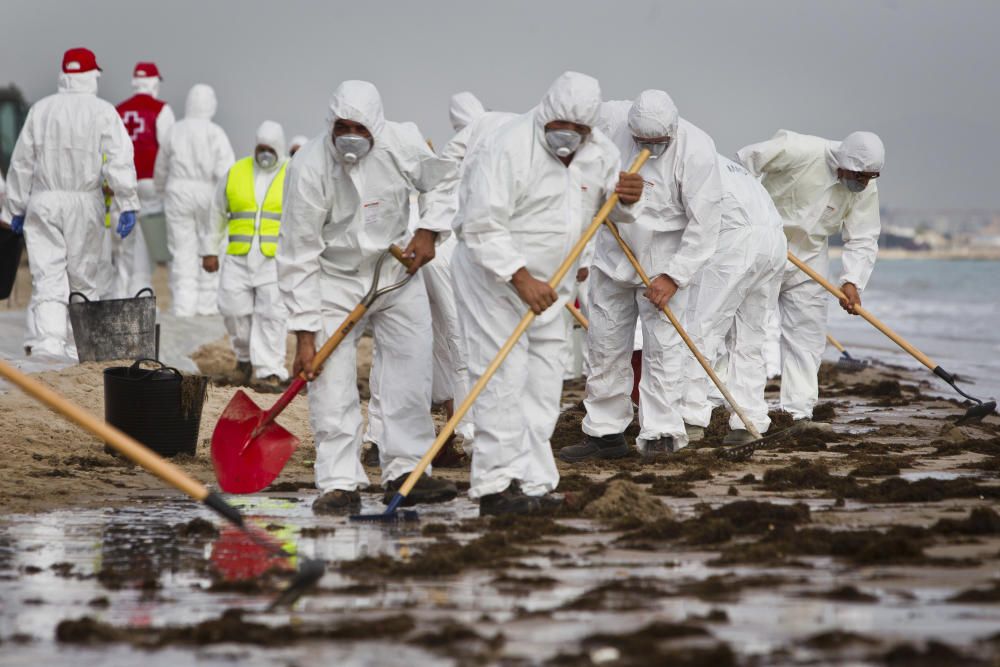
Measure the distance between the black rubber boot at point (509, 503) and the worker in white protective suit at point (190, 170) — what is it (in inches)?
438

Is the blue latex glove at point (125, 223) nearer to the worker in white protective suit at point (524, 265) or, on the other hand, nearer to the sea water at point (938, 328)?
the worker in white protective suit at point (524, 265)

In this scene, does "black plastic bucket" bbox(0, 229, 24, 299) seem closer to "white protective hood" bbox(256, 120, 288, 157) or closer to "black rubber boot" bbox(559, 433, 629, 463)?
"white protective hood" bbox(256, 120, 288, 157)

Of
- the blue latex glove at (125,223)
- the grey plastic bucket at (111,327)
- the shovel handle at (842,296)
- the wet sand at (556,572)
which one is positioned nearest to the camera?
the wet sand at (556,572)

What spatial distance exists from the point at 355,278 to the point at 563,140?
1.21 metres

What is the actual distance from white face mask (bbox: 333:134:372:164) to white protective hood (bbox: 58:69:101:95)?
21.9 ft

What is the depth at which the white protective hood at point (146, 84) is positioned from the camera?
711 inches

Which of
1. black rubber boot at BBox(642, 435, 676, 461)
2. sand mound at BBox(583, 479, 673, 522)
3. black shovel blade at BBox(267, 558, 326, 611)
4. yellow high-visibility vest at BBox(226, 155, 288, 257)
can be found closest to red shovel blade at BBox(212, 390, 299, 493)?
sand mound at BBox(583, 479, 673, 522)

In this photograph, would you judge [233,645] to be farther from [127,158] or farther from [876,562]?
[127,158]

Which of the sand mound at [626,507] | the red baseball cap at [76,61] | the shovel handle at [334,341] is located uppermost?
the red baseball cap at [76,61]

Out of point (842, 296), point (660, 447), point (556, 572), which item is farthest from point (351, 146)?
point (842, 296)

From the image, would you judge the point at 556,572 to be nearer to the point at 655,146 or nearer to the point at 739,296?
the point at 655,146

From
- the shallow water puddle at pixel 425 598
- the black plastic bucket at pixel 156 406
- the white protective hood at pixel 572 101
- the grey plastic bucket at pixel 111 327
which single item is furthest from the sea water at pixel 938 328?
the shallow water puddle at pixel 425 598

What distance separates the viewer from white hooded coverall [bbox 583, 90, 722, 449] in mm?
8766

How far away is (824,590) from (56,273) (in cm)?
911
